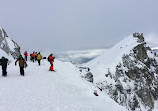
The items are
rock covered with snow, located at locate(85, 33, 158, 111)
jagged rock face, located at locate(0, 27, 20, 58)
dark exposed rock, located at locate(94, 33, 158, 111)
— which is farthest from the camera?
rock covered with snow, located at locate(85, 33, 158, 111)

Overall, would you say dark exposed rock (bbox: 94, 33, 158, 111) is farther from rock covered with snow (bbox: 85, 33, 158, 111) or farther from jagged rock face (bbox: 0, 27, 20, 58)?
jagged rock face (bbox: 0, 27, 20, 58)

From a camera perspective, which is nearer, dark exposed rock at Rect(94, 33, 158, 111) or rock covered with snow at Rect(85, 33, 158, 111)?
dark exposed rock at Rect(94, 33, 158, 111)

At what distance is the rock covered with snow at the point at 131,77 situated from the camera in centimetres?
4869

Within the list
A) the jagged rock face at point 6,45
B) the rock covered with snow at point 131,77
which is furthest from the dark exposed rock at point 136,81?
the jagged rock face at point 6,45

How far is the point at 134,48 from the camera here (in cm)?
6450

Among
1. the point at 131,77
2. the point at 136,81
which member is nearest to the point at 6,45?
the point at 131,77

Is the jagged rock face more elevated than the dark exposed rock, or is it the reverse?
the jagged rock face

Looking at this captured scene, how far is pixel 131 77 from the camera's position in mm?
58062

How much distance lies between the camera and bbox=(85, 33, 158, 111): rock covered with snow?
48.7 metres

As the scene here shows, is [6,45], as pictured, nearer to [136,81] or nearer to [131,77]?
[131,77]

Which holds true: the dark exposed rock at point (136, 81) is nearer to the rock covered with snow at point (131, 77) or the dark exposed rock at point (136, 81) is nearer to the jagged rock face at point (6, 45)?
the rock covered with snow at point (131, 77)

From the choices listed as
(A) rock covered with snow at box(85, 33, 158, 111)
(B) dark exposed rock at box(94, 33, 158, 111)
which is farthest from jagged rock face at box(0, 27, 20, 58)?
(B) dark exposed rock at box(94, 33, 158, 111)

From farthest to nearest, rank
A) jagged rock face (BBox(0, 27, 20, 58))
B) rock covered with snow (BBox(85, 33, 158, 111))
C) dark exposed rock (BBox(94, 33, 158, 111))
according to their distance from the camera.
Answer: rock covered with snow (BBox(85, 33, 158, 111)), dark exposed rock (BBox(94, 33, 158, 111)), jagged rock face (BBox(0, 27, 20, 58))

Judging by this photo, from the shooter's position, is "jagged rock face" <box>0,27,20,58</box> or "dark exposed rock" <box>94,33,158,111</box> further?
"dark exposed rock" <box>94,33,158,111</box>
